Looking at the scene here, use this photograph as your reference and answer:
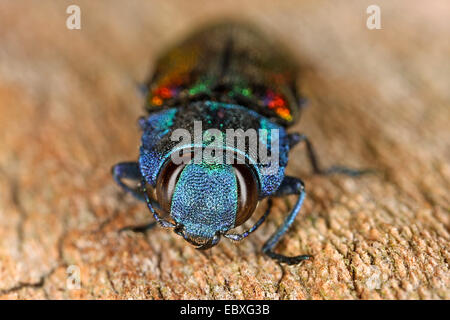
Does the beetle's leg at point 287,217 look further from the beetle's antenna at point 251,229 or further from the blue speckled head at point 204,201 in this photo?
the blue speckled head at point 204,201

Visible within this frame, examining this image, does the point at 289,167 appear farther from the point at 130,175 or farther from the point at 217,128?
the point at 130,175

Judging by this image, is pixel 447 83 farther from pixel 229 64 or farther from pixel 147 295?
pixel 147 295

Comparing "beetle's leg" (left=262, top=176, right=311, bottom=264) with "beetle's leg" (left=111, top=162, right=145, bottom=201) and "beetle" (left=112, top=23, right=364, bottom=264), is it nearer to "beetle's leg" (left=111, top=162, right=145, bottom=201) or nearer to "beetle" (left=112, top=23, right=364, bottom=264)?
"beetle" (left=112, top=23, right=364, bottom=264)

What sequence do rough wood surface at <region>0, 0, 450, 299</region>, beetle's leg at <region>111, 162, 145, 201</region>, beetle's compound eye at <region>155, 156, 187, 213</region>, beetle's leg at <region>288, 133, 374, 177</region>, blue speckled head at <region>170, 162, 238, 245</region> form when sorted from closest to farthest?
1. blue speckled head at <region>170, 162, 238, 245</region>
2. beetle's compound eye at <region>155, 156, 187, 213</region>
3. rough wood surface at <region>0, 0, 450, 299</region>
4. beetle's leg at <region>111, 162, 145, 201</region>
5. beetle's leg at <region>288, 133, 374, 177</region>

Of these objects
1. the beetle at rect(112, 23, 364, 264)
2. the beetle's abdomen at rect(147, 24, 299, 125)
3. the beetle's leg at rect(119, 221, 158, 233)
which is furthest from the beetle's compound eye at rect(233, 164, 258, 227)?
the beetle's abdomen at rect(147, 24, 299, 125)

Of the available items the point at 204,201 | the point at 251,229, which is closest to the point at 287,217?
the point at 251,229

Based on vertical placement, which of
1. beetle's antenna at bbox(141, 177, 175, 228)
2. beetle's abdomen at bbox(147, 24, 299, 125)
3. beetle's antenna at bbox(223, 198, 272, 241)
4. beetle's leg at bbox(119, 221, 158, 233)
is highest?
beetle's abdomen at bbox(147, 24, 299, 125)

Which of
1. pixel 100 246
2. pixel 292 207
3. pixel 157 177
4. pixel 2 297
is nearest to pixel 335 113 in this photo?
pixel 292 207

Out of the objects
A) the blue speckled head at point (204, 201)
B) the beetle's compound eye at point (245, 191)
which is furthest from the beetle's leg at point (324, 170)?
the blue speckled head at point (204, 201)
